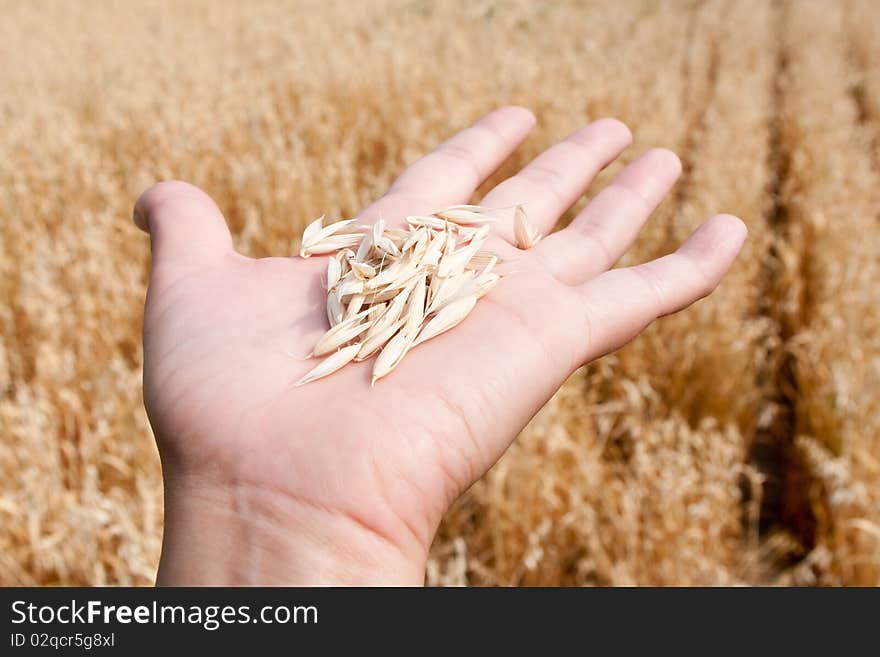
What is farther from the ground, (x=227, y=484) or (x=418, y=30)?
(x=418, y=30)

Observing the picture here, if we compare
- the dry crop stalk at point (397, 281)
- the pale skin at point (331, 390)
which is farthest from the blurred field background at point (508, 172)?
the dry crop stalk at point (397, 281)

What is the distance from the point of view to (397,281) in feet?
5.24

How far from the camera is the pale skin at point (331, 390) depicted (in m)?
1.17

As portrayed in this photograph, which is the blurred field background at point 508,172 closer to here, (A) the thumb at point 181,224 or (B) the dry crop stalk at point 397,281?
(A) the thumb at point 181,224

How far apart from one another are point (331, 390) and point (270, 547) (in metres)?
0.33

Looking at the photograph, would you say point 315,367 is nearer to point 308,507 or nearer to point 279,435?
point 279,435

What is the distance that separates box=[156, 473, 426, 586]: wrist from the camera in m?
1.13

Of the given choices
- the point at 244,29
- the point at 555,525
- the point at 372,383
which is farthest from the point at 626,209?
the point at 244,29

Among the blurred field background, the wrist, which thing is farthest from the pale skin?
the blurred field background

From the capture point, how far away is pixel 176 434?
4.36 feet

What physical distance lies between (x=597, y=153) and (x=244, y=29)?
17.3ft

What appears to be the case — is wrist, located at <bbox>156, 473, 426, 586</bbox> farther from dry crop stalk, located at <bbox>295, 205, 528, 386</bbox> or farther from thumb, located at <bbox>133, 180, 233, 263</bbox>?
thumb, located at <bbox>133, 180, 233, 263</bbox>

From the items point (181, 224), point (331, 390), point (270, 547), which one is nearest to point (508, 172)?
point (181, 224)

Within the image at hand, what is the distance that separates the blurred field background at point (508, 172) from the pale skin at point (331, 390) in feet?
1.64
